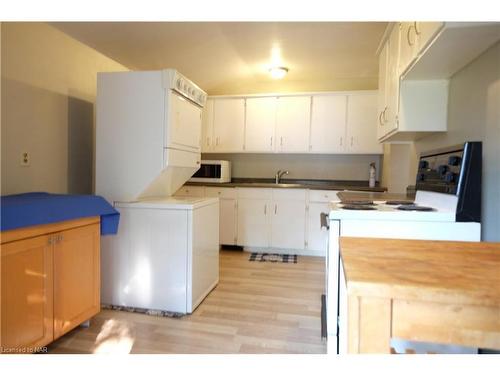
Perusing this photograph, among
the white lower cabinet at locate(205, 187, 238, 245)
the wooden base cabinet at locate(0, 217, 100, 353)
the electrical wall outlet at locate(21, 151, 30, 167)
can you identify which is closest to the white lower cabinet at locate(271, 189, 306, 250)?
the white lower cabinet at locate(205, 187, 238, 245)

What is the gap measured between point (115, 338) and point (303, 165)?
319cm

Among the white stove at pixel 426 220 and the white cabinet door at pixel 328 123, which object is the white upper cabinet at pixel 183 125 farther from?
the white cabinet door at pixel 328 123

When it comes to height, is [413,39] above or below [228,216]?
above

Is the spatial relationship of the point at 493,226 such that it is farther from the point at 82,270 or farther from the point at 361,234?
the point at 82,270

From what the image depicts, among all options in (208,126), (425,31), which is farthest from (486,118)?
(208,126)

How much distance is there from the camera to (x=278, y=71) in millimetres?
3758

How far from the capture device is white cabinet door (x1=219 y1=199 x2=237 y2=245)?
392cm

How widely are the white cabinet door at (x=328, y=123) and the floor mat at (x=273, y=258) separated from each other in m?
1.41

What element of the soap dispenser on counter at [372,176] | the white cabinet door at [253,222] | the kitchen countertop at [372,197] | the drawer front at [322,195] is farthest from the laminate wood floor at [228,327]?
the soap dispenser on counter at [372,176]

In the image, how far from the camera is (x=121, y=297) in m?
2.31

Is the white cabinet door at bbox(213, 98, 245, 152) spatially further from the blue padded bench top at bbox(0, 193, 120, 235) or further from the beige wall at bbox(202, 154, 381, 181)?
the blue padded bench top at bbox(0, 193, 120, 235)

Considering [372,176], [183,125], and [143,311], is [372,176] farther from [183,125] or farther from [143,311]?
[143,311]
